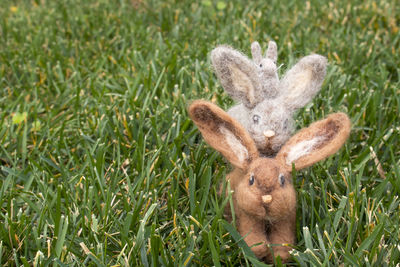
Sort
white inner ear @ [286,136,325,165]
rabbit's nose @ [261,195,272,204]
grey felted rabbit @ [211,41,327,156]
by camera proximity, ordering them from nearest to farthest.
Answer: rabbit's nose @ [261,195,272,204] < white inner ear @ [286,136,325,165] < grey felted rabbit @ [211,41,327,156]

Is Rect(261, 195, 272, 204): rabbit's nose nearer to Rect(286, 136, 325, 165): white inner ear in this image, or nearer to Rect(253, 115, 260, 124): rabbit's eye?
Rect(286, 136, 325, 165): white inner ear

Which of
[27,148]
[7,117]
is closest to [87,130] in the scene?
[27,148]

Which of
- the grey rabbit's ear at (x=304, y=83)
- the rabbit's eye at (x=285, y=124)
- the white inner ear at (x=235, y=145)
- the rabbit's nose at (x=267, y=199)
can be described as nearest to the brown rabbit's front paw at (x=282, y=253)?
the rabbit's nose at (x=267, y=199)

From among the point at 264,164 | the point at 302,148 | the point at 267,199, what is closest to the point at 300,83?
the point at 302,148

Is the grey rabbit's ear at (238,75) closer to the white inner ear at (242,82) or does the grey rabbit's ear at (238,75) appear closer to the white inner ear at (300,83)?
the white inner ear at (242,82)

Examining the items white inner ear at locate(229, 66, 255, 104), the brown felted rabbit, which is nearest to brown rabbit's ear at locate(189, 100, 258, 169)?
the brown felted rabbit

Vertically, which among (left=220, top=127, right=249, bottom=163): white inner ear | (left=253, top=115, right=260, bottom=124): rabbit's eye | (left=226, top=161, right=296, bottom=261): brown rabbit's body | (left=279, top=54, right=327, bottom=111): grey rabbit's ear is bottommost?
(left=226, top=161, right=296, bottom=261): brown rabbit's body

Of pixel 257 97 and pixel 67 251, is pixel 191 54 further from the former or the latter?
pixel 67 251
